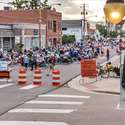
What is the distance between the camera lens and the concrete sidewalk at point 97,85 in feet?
93.2

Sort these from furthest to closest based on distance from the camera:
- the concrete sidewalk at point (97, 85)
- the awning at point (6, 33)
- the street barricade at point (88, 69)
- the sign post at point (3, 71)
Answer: the awning at point (6, 33), the street barricade at point (88, 69), the sign post at point (3, 71), the concrete sidewalk at point (97, 85)

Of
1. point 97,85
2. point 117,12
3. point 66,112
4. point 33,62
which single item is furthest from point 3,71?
point 117,12

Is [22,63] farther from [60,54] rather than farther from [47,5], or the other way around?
[47,5]

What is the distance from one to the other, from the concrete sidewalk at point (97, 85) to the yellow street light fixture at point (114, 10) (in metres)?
15.7

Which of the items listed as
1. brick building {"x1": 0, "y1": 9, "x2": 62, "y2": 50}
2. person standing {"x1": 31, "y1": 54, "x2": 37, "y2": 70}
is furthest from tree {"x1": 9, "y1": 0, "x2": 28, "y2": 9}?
person standing {"x1": 31, "y1": 54, "x2": 37, "y2": 70}

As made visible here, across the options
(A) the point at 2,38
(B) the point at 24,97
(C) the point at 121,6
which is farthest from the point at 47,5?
(C) the point at 121,6

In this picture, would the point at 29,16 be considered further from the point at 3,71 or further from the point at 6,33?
the point at 3,71

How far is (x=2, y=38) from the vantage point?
76.1 m

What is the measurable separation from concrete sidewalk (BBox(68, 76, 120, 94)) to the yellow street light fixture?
15.7 meters

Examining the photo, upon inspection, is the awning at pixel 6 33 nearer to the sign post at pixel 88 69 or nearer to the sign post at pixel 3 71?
the sign post at pixel 3 71

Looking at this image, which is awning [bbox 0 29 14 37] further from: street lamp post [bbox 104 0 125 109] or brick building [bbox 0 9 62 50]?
street lamp post [bbox 104 0 125 109]

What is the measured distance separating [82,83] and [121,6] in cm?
2178

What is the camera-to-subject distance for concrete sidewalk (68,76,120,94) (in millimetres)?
28420

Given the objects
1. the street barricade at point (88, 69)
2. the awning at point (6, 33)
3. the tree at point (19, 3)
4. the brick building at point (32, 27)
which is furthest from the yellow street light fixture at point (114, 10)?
the tree at point (19, 3)
